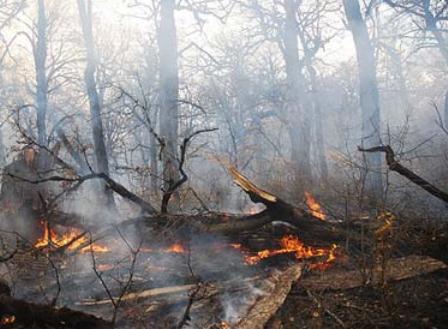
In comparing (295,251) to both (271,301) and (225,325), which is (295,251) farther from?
(225,325)

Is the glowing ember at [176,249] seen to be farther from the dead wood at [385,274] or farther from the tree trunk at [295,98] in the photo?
the tree trunk at [295,98]

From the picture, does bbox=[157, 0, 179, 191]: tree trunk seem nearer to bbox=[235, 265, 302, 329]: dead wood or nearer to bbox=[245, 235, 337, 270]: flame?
bbox=[245, 235, 337, 270]: flame

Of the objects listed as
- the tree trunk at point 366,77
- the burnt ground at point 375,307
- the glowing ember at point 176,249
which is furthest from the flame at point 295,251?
the tree trunk at point 366,77

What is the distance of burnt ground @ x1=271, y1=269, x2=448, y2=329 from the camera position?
3.67 meters

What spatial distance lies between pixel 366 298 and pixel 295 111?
1084cm

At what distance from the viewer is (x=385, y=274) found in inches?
187

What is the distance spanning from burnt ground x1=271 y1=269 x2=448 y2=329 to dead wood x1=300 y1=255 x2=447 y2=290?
10 cm

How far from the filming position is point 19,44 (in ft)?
74.3

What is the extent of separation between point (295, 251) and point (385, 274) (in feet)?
6.19

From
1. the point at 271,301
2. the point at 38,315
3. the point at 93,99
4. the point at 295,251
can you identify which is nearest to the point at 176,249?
the point at 295,251

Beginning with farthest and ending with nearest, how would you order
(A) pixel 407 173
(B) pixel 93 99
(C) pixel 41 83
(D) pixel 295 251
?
(C) pixel 41 83, (B) pixel 93 99, (D) pixel 295 251, (A) pixel 407 173

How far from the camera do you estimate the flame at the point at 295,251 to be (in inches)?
240

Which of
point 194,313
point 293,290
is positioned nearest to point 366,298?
point 293,290

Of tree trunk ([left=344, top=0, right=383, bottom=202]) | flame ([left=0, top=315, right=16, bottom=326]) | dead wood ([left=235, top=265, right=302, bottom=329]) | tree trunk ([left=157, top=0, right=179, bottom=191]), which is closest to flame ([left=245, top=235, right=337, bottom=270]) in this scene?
dead wood ([left=235, top=265, right=302, bottom=329])
